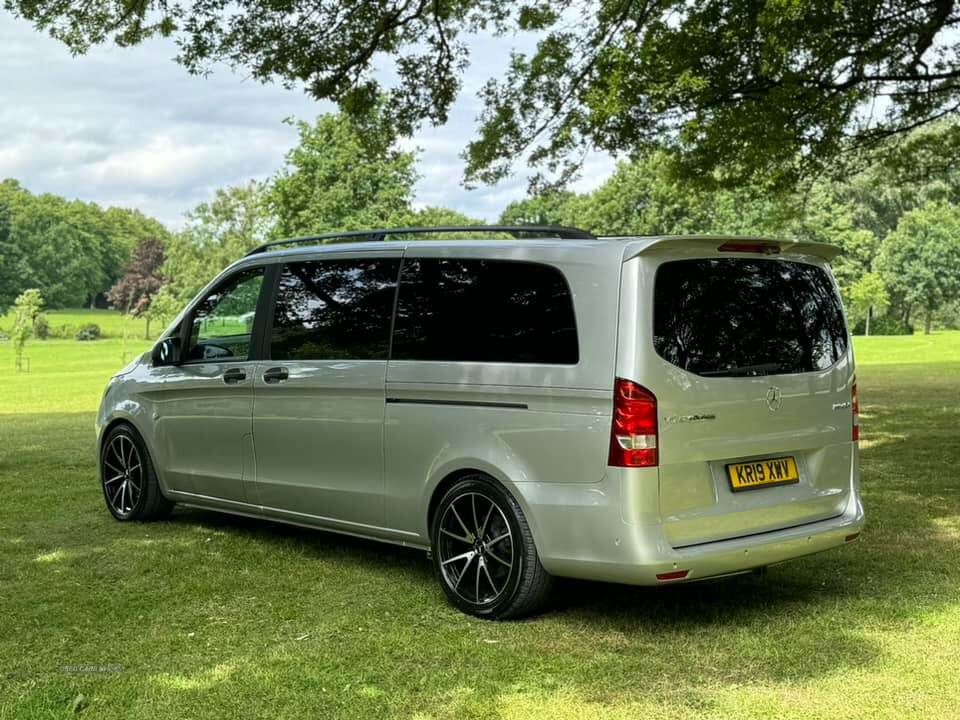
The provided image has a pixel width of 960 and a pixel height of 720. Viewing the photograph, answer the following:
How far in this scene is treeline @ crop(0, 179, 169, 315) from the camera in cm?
10438

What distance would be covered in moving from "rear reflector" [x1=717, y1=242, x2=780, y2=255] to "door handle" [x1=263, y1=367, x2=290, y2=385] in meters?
2.79

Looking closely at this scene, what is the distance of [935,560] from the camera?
7.07m

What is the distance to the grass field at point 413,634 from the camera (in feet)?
15.0

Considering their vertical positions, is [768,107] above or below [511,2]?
below

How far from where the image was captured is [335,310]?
6.92m

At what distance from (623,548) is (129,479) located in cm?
464

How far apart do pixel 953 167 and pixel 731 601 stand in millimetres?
11740

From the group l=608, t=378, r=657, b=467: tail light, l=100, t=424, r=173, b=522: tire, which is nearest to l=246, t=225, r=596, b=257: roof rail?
l=608, t=378, r=657, b=467: tail light

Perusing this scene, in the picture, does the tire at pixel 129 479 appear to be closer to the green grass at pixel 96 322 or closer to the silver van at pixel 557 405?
the silver van at pixel 557 405

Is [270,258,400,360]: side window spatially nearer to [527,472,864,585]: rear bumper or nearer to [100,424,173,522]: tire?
[527,472,864,585]: rear bumper

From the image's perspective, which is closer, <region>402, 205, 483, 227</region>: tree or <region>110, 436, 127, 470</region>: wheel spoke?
<region>110, 436, 127, 470</region>: wheel spoke

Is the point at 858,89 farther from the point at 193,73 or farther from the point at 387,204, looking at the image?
the point at 387,204

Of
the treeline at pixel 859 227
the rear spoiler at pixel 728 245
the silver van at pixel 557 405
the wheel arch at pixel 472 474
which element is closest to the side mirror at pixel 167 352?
the silver van at pixel 557 405

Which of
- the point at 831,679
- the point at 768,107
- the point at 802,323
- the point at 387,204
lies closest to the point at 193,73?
the point at 768,107
